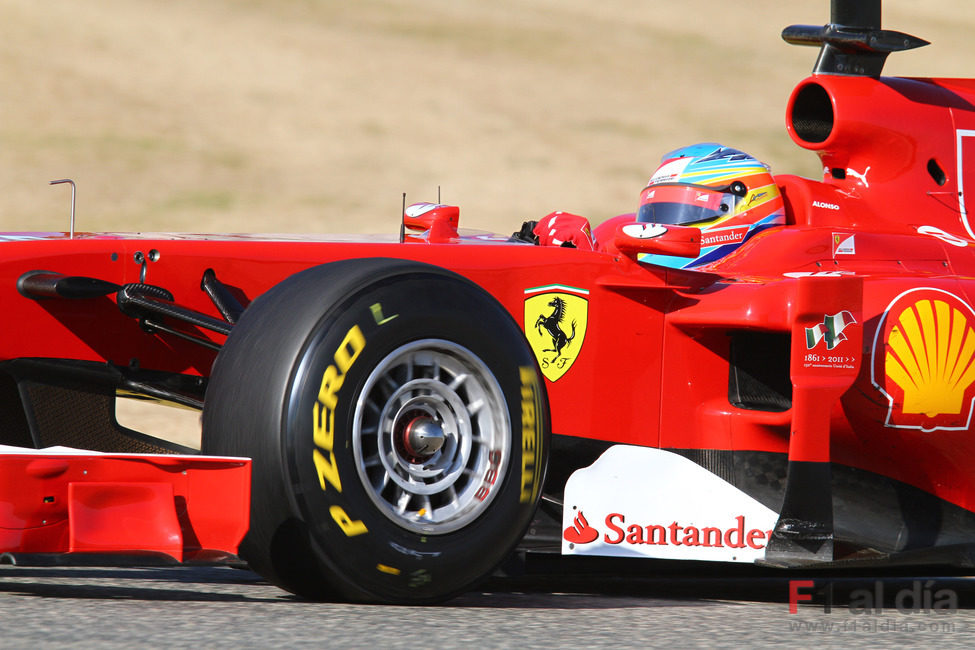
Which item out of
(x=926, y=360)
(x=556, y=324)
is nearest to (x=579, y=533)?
(x=556, y=324)

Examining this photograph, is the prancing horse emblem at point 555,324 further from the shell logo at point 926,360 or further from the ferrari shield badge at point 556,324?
the shell logo at point 926,360

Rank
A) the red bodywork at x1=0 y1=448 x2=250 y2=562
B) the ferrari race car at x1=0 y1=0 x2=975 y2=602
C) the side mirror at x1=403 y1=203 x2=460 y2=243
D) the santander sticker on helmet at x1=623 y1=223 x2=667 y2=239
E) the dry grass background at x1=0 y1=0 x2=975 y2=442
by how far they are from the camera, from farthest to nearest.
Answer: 1. the dry grass background at x1=0 y1=0 x2=975 y2=442
2. the side mirror at x1=403 y1=203 x2=460 y2=243
3. the santander sticker on helmet at x1=623 y1=223 x2=667 y2=239
4. the ferrari race car at x1=0 y1=0 x2=975 y2=602
5. the red bodywork at x1=0 y1=448 x2=250 y2=562

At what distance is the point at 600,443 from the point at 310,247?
1027mm

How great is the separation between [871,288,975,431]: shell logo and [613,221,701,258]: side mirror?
72 cm

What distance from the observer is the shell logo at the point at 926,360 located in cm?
420

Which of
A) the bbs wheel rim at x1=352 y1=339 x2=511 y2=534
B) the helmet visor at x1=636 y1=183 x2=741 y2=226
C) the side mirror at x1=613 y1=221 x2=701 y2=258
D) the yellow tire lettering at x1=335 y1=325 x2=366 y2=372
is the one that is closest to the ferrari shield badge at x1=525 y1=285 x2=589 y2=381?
the side mirror at x1=613 y1=221 x2=701 y2=258

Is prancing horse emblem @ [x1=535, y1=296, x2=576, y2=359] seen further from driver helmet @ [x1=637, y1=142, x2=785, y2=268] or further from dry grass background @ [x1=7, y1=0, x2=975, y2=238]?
dry grass background @ [x1=7, y1=0, x2=975, y2=238]

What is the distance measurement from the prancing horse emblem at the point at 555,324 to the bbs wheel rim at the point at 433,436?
2.04 feet

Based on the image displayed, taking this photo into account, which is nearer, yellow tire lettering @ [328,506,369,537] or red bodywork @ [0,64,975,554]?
yellow tire lettering @ [328,506,369,537]

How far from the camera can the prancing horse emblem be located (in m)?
4.00

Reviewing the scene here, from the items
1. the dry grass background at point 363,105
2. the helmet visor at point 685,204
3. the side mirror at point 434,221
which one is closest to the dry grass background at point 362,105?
the dry grass background at point 363,105

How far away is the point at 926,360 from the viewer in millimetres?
4242

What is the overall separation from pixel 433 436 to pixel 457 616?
1.43ft

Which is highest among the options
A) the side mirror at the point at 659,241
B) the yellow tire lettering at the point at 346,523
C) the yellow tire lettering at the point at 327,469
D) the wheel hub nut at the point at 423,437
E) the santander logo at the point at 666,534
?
the side mirror at the point at 659,241
